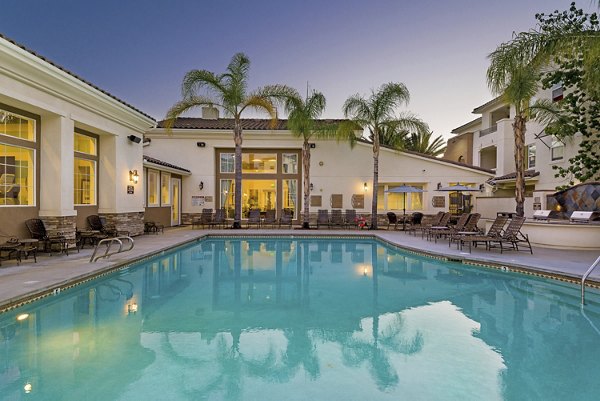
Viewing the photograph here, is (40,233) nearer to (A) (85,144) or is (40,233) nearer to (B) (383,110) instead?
(A) (85,144)

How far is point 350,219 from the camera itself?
62.1ft

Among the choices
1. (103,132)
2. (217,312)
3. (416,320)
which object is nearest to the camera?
(416,320)

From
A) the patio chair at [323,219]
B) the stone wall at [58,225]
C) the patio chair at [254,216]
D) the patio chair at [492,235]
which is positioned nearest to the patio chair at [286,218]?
the patio chair at [254,216]

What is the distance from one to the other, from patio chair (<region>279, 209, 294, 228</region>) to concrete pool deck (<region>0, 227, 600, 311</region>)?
6997 millimetres

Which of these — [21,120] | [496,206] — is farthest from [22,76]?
[496,206]

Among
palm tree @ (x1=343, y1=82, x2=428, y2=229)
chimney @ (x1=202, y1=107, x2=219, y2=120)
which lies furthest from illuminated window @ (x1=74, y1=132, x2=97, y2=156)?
palm tree @ (x1=343, y1=82, x2=428, y2=229)

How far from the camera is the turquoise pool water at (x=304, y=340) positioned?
3.55 meters

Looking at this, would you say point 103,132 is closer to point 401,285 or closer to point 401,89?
point 401,285

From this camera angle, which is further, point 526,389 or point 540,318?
point 540,318

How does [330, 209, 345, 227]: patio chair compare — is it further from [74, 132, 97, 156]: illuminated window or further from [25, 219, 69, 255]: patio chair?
[25, 219, 69, 255]: patio chair

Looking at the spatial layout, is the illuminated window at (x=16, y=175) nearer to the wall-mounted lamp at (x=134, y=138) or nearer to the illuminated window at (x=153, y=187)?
the wall-mounted lamp at (x=134, y=138)

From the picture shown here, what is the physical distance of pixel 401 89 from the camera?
17078 millimetres

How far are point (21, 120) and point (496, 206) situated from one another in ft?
58.6

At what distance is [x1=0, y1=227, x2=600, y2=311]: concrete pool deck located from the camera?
620 centimetres
